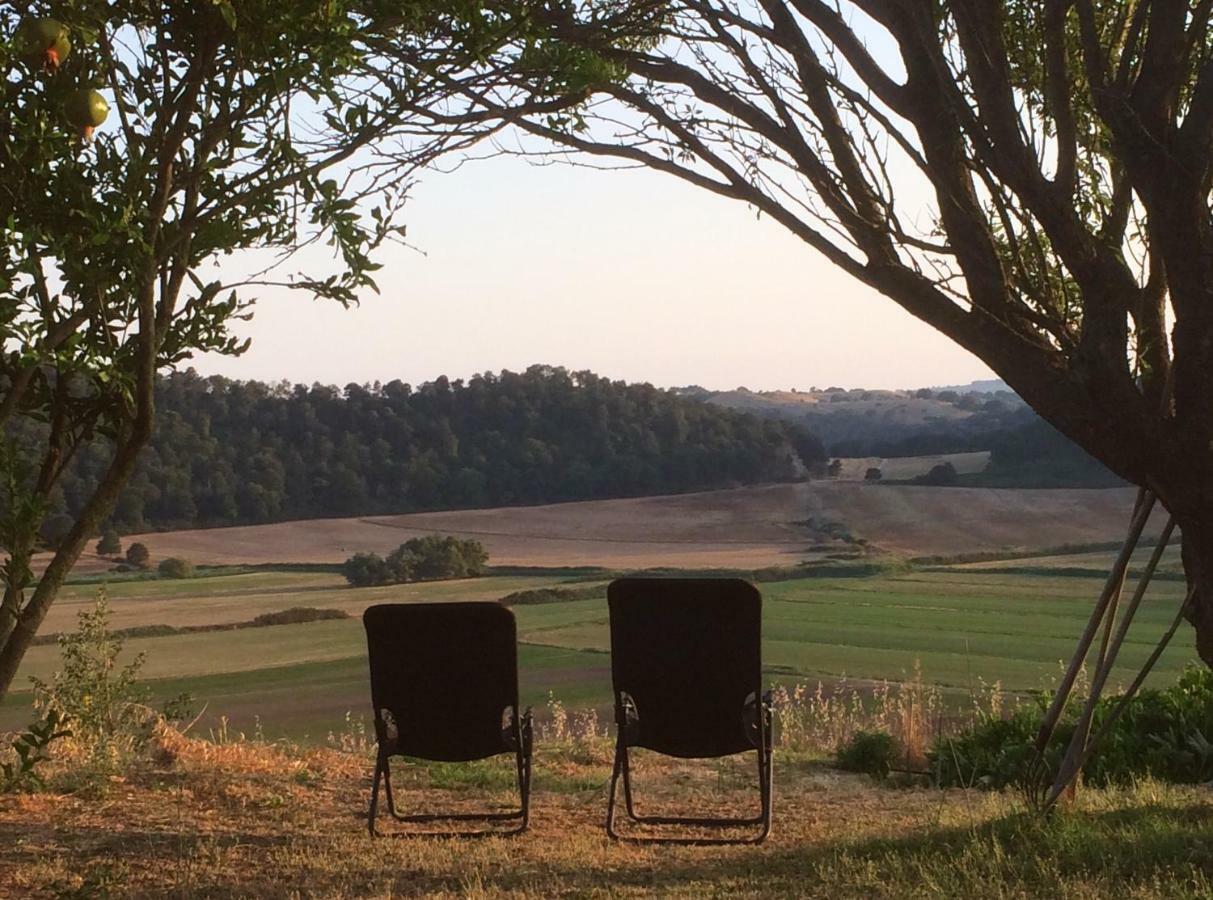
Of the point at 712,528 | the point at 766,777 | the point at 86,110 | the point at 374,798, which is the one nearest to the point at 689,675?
the point at 766,777

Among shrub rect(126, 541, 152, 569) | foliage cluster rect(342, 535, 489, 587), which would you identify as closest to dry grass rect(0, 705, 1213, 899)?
shrub rect(126, 541, 152, 569)

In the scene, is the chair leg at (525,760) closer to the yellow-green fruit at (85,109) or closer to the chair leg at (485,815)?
the chair leg at (485,815)

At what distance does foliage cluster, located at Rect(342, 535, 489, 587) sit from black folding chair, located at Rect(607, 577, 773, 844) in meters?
16.6

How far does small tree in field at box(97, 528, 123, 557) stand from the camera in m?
17.8

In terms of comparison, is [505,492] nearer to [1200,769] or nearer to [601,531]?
[601,531]

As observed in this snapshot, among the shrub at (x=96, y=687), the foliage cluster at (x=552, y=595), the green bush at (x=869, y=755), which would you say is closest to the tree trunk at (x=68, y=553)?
the shrub at (x=96, y=687)

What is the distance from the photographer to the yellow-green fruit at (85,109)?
309 centimetres

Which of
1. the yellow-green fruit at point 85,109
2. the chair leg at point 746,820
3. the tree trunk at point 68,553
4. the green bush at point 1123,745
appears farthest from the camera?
the green bush at point 1123,745

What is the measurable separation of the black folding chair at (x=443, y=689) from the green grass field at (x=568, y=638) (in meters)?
7.30

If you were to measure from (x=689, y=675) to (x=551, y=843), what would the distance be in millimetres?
808

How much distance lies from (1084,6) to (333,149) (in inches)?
104

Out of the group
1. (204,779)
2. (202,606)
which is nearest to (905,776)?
(204,779)

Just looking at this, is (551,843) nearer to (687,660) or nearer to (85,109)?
(687,660)

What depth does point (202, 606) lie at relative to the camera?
21.3 meters
